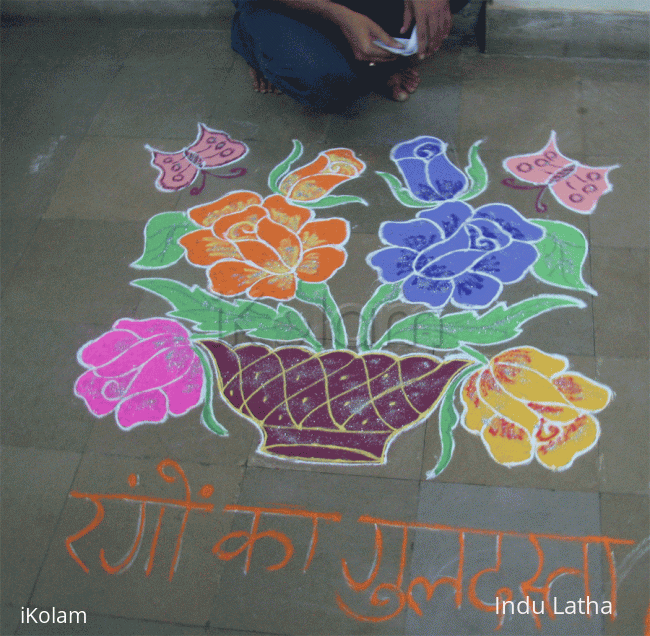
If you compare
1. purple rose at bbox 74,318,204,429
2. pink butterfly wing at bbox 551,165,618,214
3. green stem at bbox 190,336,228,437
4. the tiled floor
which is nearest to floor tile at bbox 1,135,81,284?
the tiled floor

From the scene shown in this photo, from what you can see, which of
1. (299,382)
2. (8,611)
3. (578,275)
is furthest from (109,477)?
(578,275)

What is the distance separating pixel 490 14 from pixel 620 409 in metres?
2.45

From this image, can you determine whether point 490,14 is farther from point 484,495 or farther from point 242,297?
Result: point 484,495

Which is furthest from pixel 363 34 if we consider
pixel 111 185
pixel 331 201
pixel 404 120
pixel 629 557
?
pixel 629 557

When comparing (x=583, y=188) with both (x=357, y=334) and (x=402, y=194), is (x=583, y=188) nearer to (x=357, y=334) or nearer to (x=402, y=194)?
(x=402, y=194)

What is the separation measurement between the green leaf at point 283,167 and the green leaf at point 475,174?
2.98ft

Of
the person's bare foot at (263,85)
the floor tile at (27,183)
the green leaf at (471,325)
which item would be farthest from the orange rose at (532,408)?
the floor tile at (27,183)

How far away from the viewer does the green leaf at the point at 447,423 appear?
2.27 m

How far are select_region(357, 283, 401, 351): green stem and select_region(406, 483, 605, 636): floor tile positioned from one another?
66 centimetres

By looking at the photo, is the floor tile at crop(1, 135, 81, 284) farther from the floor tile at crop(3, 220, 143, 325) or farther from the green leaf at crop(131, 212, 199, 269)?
the green leaf at crop(131, 212, 199, 269)

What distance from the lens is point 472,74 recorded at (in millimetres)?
3590

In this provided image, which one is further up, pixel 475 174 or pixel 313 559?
pixel 475 174

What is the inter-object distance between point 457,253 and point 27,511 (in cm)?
210

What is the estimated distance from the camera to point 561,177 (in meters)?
3.05
